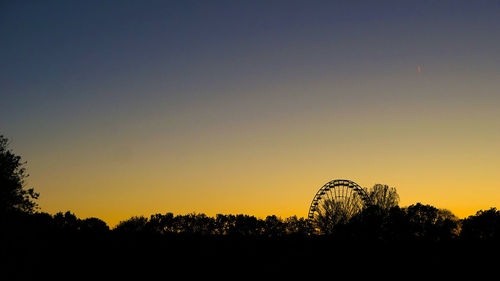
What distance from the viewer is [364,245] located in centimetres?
9875

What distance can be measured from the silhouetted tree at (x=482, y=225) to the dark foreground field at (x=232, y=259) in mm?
13418

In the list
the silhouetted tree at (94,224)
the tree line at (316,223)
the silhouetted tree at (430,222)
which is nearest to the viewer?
the tree line at (316,223)

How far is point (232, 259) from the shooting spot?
93562mm

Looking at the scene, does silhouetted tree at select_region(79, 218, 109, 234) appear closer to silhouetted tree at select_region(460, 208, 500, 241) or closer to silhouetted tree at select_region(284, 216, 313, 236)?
silhouetted tree at select_region(284, 216, 313, 236)

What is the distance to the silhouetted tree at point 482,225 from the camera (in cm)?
11400

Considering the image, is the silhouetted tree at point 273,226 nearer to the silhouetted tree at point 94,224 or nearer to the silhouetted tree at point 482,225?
the silhouetted tree at point 94,224

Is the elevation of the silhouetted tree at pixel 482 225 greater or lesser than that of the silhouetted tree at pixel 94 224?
lesser

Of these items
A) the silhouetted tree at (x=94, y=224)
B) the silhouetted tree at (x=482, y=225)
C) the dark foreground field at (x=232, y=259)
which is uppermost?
the silhouetted tree at (x=94, y=224)

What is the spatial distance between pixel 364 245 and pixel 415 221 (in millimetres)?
33370

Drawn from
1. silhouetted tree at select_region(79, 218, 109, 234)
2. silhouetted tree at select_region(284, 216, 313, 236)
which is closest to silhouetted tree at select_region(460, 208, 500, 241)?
silhouetted tree at select_region(284, 216, 313, 236)

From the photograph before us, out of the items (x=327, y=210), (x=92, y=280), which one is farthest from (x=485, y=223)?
(x=92, y=280)

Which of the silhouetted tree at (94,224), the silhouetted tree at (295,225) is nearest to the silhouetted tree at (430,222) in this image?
the silhouetted tree at (295,225)

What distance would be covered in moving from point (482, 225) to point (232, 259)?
64993 mm

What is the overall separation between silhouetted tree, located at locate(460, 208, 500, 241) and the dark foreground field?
13.4m
